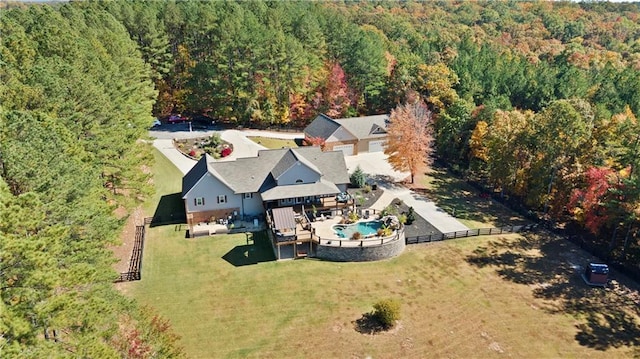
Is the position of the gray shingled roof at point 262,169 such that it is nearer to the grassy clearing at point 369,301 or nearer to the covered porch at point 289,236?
the covered porch at point 289,236

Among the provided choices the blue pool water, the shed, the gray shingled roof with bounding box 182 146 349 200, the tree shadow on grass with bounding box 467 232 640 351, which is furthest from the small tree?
the shed

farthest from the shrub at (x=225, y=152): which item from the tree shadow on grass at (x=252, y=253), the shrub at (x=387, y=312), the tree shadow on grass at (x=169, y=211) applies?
the shrub at (x=387, y=312)

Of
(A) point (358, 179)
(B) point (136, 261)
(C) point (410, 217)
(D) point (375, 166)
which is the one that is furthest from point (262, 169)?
(D) point (375, 166)

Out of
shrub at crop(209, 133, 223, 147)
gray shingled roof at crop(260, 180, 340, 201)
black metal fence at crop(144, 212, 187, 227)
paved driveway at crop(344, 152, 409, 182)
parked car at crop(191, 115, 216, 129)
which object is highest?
parked car at crop(191, 115, 216, 129)

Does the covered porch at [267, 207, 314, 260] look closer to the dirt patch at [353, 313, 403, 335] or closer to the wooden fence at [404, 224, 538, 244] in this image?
the dirt patch at [353, 313, 403, 335]

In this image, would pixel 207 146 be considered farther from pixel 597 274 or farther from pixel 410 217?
pixel 597 274

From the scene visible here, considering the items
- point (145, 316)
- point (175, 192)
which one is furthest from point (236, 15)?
point (145, 316)

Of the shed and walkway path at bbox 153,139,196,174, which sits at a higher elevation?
walkway path at bbox 153,139,196,174

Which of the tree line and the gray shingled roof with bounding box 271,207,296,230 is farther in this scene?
the gray shingled roof with bounding box 271,207,296,230
